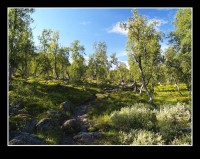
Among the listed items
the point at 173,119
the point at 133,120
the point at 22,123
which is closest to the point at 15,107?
the point at 22,123

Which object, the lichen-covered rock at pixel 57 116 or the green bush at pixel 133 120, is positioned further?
the lichen-covered rock at pixel 57 116

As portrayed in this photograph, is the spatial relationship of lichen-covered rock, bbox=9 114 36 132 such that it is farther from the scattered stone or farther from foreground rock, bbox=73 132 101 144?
foreground rock, bbox=73 132 101 144

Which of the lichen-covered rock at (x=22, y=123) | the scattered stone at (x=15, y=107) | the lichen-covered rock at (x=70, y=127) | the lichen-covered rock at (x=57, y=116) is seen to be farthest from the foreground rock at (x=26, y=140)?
the scattered stone at (x=15, y=107)

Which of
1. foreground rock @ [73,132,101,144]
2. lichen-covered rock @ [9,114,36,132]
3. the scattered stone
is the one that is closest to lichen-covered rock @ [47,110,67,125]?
lichen-covered rock @ [9,114,36,132]

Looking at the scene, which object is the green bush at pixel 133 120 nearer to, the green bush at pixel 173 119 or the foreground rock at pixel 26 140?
the green bush at pixel 173 119

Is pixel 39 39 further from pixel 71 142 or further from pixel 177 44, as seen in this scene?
pixel 71 142

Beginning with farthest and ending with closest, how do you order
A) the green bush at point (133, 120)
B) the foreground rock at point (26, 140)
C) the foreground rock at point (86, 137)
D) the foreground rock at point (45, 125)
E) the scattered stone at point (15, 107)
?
the scattered stone at point (15, 107)
the green bush at point (133, 120)
the foreground rock at point (45, 125)
the foreground rock at point (86, 137)
the foreground rock at point (26, 140)

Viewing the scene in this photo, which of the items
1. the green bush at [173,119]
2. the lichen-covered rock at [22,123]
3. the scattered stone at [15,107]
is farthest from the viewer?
the scattered stone at [15,107]

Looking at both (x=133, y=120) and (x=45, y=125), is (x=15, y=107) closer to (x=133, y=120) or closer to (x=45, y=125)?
(x=45, y=125)

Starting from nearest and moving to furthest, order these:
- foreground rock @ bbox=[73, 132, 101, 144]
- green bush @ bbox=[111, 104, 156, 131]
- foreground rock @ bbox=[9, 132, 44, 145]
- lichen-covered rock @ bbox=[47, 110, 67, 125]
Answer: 1. foreground rock @ bbox=[9, 132, 44, 145]
2. foreground rock @ bbox=[73, 132, 101, 144]
3. green bush @ bbox=[111, 104, 156, 131]
4. lichen-covered rock @ bbox=[47, 110, 67, 125]

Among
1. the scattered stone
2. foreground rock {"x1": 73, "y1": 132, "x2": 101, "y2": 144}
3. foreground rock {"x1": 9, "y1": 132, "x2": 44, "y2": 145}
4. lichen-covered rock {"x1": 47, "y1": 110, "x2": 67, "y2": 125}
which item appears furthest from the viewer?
lichen-covered rock {"x1": 47, "y1": 110, "x2": 67, "y2": 125}

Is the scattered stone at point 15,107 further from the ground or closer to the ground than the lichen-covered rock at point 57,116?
further from the ground
